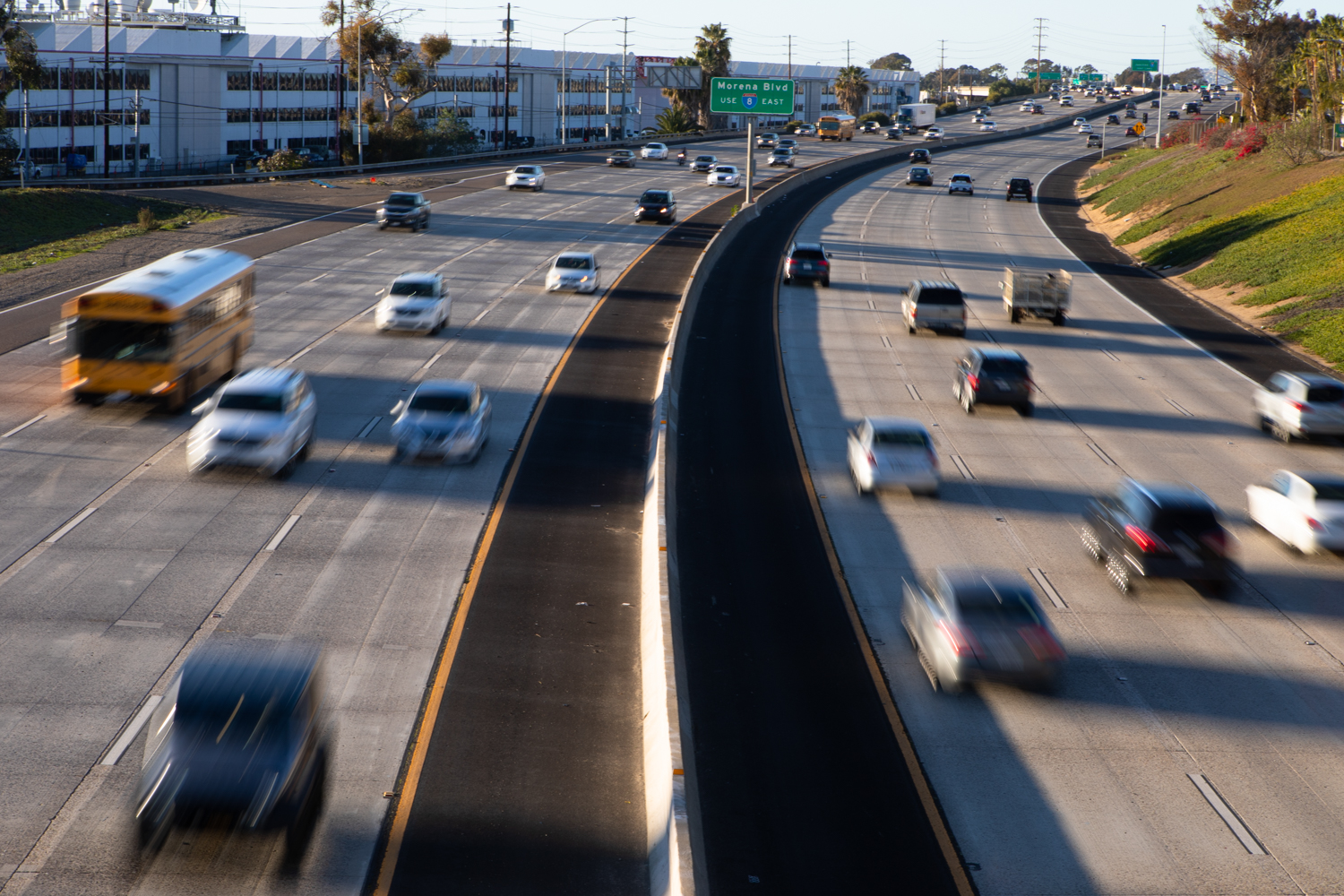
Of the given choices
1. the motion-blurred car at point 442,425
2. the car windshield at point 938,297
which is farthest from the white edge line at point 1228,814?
the car windshield at point 938,297

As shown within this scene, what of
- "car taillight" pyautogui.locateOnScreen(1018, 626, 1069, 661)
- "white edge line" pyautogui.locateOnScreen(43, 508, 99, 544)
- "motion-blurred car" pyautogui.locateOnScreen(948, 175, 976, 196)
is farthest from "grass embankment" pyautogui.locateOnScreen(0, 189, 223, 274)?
"motion-blurred car" pyautogui.locateOnScreen(948, 175, 976, 196)

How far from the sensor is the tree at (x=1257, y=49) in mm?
94375

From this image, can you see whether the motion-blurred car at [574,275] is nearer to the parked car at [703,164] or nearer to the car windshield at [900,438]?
the car windshield at [900,438]

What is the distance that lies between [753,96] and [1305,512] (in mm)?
58653

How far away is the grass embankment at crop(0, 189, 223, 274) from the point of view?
5169cm

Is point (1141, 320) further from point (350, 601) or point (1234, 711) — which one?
point (350, 601)

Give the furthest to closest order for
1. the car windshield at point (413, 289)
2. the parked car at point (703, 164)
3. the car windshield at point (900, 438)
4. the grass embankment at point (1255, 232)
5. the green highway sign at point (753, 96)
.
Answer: the parked car at point (703, 164) → the green highway sign at point (753, 96) → the grass embankment at point (1255, 232) → the car windshield at point (413, 289) → the car windshield at point (900, 438)

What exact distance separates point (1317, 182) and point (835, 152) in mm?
65446

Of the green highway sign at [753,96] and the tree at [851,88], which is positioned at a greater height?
the tree at [851,88]

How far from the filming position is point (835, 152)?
123m

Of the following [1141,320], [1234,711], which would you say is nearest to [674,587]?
[1234,711]

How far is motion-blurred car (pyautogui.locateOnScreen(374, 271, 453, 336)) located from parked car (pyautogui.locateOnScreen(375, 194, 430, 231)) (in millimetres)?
22093

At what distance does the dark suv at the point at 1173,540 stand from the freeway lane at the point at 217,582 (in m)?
11.7

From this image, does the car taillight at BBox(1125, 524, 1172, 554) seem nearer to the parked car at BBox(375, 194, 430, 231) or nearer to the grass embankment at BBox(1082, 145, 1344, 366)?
the grass embankment at BBox(1082, 145, 1344, 366)
